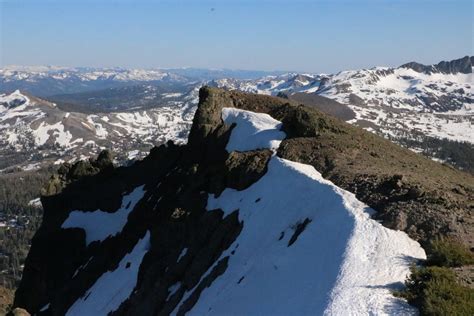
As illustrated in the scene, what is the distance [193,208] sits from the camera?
4366 cm

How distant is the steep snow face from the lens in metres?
20.5

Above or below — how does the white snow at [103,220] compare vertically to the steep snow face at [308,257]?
below

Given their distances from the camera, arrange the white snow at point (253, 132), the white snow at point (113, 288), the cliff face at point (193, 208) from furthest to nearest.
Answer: the white snow at point (253, 132), the white snow at point (113, 288), the cliff face at point (193, 208)

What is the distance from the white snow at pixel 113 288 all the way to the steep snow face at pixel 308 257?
1210 centimetres

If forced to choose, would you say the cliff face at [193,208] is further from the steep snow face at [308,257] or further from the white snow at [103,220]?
the steep snow face at [308,257]

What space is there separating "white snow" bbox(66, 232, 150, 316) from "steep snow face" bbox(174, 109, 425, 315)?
Result: 12.1 metres

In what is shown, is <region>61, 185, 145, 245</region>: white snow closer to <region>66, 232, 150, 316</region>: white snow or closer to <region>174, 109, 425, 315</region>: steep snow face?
<region>66, 232, 150, 316</region>: white snow

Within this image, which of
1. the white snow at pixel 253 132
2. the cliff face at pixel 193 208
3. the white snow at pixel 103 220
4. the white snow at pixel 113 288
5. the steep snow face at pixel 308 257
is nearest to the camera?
the steep snow face at pixel 308 257

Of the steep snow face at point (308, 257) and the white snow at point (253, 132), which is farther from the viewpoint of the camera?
the white snow at point (253, 132)

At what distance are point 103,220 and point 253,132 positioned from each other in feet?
82.1

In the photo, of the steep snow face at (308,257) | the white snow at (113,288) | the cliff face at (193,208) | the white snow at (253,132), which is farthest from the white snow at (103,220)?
the steep snow face at (308,257)

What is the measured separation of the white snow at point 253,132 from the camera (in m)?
48.7

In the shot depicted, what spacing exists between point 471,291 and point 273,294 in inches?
338

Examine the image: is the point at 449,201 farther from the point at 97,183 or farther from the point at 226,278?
the point at 97,183
